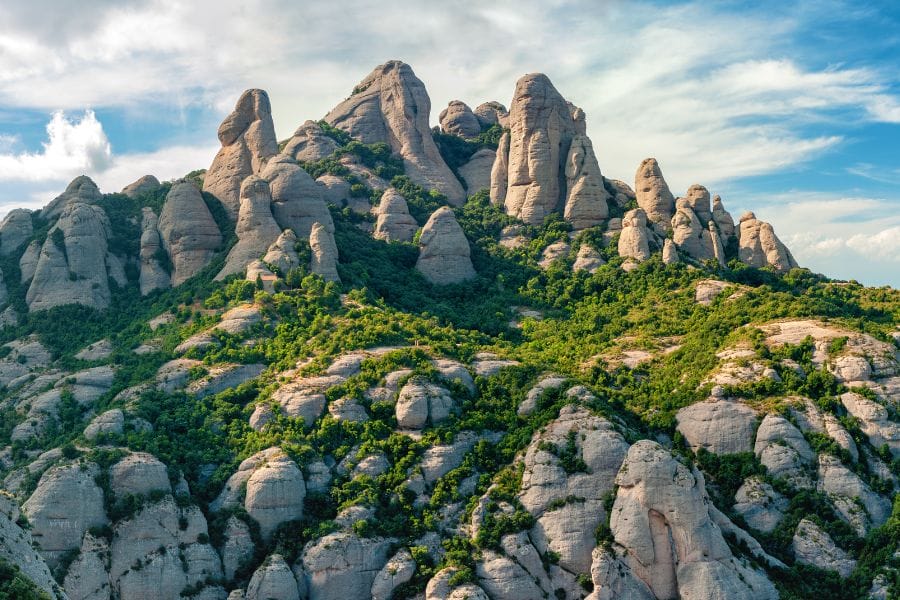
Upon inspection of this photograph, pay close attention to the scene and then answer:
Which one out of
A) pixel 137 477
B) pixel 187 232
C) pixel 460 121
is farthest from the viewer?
pixel 460 121

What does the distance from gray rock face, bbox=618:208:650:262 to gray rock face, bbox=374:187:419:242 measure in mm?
20229

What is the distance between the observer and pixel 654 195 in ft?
312

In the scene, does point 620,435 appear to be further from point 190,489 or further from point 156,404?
point 156,404

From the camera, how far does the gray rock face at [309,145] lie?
108 metres

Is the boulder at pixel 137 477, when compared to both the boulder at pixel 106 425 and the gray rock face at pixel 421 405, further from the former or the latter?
the gray rock face at pixel 421 405

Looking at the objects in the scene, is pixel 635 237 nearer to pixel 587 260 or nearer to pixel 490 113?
pixel 587 260

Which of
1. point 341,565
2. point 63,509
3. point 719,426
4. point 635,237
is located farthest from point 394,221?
point 63,509

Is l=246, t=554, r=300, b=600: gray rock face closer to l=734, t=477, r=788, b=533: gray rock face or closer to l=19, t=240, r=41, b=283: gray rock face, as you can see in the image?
l=734, t=477, r=788, b=533: gray rock face

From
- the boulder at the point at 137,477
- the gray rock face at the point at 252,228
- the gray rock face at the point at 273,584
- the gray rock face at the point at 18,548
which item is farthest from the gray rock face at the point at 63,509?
the gray rock face at the point at 252,228

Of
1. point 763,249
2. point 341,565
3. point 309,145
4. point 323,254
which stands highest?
point 309,145

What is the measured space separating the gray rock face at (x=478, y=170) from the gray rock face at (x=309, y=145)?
15.3m

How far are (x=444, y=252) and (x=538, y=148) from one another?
15.4 meters

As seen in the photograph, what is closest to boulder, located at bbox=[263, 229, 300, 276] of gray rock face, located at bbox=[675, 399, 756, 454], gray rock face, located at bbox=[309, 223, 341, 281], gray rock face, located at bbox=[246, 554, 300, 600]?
gray rock face, located at bbox=[309, 223, 341, 281]

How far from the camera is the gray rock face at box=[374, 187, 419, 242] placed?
3730 inches
